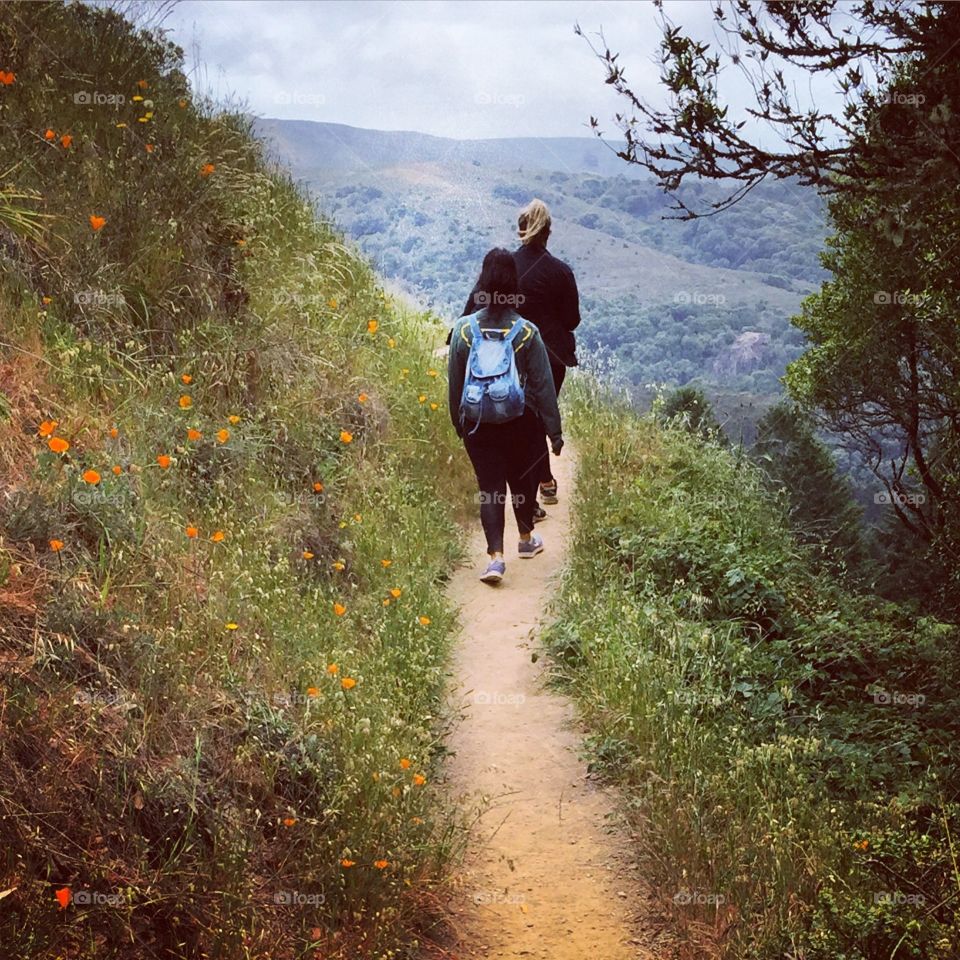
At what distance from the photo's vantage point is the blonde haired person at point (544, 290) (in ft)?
27.4

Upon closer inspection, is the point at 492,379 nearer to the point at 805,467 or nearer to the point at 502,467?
the point at 502,467

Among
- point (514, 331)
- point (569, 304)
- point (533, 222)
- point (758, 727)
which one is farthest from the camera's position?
point (569, 304)

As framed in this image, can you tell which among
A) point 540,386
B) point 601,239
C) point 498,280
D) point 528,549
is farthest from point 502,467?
point 601,239

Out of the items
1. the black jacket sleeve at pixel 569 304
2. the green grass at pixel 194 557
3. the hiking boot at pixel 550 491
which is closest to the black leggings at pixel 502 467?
the green grass at pixel 194 557

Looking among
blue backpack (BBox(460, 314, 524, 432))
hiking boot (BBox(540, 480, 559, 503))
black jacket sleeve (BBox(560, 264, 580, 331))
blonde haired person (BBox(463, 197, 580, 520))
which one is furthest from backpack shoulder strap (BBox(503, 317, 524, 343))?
hiking boot (BBox(540, 480, 559, 503))

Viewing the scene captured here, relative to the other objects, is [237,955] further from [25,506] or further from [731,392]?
[731,392]

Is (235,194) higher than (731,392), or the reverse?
(235,194)

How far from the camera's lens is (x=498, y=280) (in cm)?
740

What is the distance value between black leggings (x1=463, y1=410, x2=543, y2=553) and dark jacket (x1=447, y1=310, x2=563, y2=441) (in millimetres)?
179

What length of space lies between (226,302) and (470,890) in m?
5.06

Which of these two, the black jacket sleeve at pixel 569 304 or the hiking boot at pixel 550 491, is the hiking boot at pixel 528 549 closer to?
the hiking boot at pixel 550 491

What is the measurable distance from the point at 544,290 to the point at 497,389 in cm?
142

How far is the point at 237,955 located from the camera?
3633 millimetres

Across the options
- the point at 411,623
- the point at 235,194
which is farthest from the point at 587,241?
the point at 411,623
